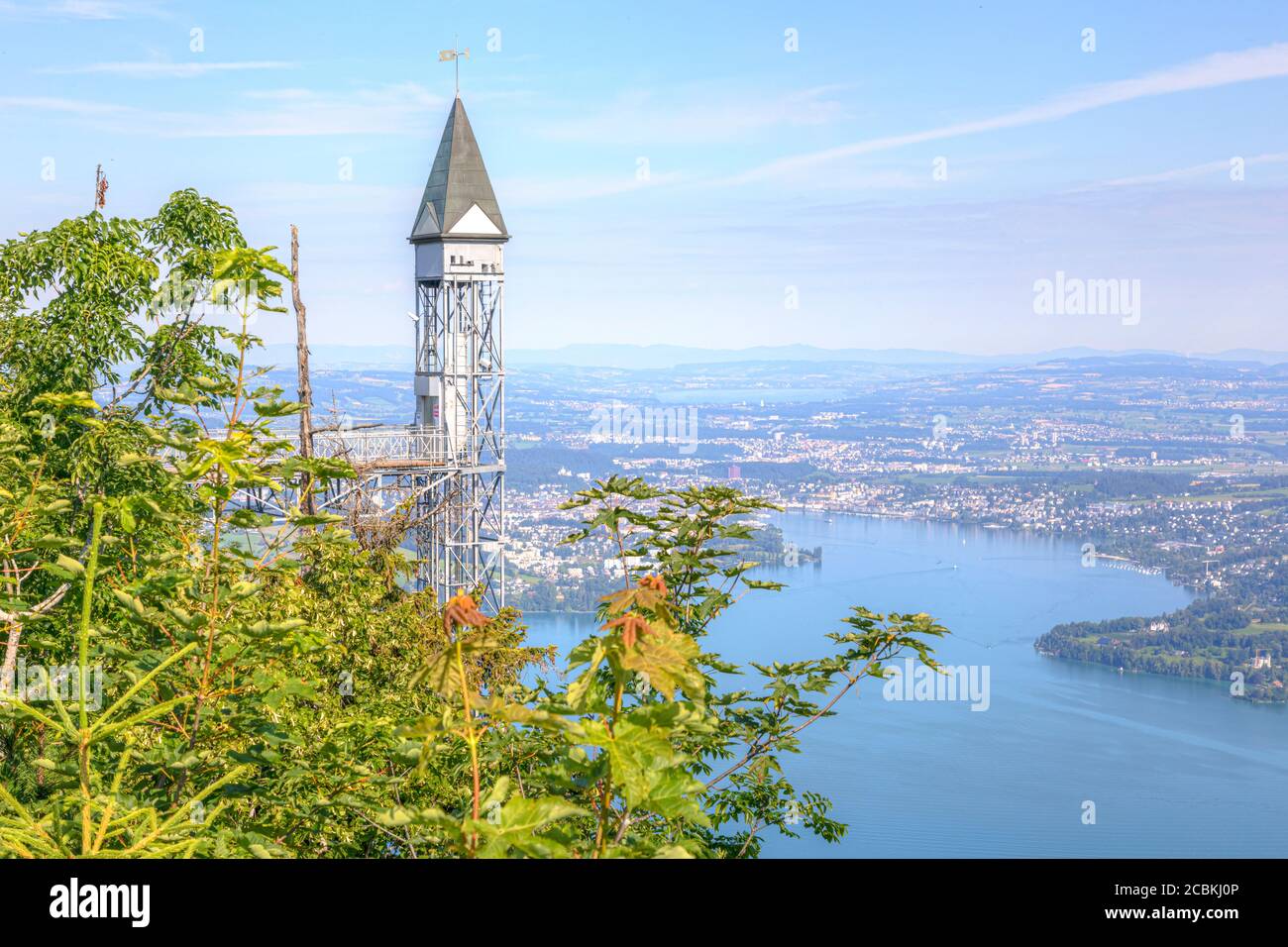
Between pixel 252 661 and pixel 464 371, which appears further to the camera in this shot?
pixel 464 371

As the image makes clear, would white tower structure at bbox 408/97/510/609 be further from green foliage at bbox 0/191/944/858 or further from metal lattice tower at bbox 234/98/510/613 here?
green foliage at bbox 0/191/944/858

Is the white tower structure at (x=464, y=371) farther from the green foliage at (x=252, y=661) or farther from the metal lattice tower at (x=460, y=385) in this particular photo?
the green foliage at (x=252, y=661)

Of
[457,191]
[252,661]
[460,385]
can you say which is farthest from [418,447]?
[252,661]

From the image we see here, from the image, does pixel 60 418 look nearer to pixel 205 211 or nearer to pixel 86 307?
pixel 86 307

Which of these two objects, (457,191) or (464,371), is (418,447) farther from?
(457,191)

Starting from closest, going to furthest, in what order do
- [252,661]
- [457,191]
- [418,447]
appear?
[252,661], [418,447], [457,191]

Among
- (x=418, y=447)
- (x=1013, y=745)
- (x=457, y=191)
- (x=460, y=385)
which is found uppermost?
(x=457, y=191)

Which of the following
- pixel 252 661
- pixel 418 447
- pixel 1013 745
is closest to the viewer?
pixel 252 661
